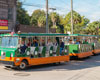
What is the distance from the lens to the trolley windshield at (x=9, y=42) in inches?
439

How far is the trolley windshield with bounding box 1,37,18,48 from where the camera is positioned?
11.1m

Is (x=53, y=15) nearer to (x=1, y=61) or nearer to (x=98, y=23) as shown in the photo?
(x=98, y=23)

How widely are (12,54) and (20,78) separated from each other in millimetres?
2153

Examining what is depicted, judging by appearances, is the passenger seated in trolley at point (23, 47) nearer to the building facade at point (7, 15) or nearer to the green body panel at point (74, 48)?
the green body panel at point (74, 48)

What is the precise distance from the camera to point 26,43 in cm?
1163

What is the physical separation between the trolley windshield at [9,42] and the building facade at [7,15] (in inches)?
474

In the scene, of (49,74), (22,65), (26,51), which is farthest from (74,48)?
(49,74)

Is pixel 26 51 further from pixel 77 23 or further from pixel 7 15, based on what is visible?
pixel 77 23

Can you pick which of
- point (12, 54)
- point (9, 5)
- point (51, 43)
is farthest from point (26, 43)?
point (9, 5)

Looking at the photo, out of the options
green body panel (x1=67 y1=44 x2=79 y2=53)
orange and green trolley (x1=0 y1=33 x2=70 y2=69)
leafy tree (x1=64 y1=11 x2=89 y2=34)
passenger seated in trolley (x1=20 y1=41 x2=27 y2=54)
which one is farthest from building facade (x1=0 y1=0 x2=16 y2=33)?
leafy tree (x1=64 y1=11 x2=89 y2=34)

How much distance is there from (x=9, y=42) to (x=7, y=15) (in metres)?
13.7

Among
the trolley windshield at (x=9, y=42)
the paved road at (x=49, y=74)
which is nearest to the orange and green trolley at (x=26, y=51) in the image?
the trolley windshield at (x=9, y=42)

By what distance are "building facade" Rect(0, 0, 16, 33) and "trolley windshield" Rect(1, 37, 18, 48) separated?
12034 mm

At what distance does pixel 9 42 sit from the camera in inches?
452
